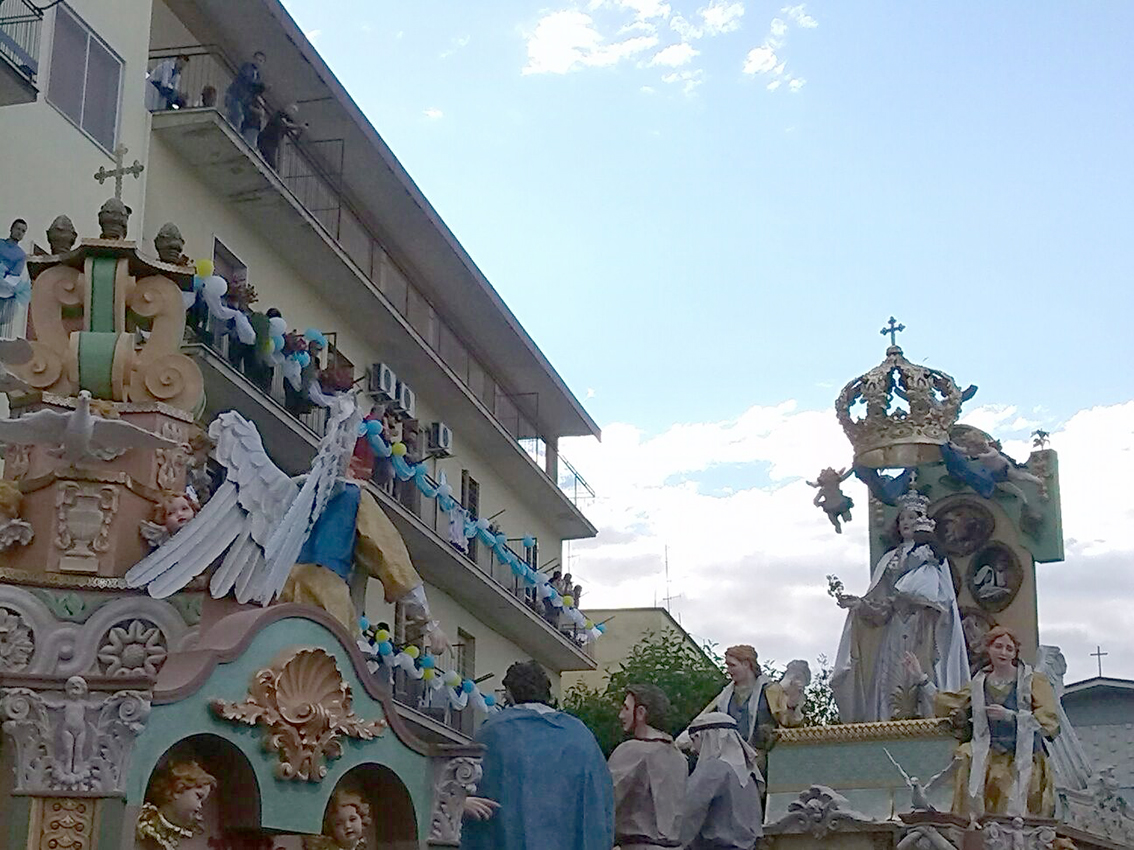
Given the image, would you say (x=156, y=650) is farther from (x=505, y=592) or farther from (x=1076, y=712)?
(x=505, y=592)

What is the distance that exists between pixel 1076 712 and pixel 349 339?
1216 centimetres

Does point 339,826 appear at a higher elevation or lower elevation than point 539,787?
lower

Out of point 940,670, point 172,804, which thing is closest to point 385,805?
point 172,804

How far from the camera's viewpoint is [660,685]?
106 feet

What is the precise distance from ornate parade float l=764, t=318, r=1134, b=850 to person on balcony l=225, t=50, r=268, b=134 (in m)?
9.49

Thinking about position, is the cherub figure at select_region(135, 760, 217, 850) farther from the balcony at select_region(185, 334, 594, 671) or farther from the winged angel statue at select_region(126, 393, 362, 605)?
the balcony at select_region(185, 334, 594, 671)

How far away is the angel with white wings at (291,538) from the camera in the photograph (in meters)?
7.61

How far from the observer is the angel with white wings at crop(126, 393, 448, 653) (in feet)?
25.0

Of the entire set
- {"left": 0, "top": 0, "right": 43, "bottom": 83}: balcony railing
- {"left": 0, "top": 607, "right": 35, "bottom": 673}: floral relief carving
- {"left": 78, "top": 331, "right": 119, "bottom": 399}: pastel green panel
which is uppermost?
{"left": 0, "top": 0, "right": 43, "bottom": 83}: balcony railing

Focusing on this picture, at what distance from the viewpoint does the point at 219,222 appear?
22844 millimetres

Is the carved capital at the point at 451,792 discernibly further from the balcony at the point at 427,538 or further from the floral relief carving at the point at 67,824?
the balcony at the point at 427,538

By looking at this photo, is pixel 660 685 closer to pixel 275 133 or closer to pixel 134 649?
pixel 275 133

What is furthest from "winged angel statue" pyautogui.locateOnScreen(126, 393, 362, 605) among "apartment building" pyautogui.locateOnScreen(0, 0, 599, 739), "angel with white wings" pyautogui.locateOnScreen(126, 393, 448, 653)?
"apartment building" pyautogui.locateOnScreen(0, 0, 599, 739)

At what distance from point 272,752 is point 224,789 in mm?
332
